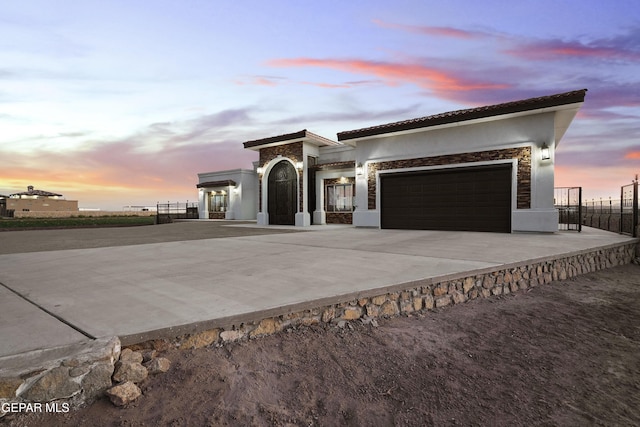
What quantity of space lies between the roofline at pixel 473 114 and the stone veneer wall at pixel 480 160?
52.9 inches

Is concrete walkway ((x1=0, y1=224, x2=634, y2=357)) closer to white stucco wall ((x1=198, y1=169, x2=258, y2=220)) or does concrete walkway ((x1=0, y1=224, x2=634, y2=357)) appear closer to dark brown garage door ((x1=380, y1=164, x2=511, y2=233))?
dark brown garage door ((x1=380, y1=164, x2=511, y2=233))

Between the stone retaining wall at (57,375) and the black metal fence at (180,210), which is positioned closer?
the stone retaining wall at (57,375)

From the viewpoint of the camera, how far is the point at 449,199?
40.3ft

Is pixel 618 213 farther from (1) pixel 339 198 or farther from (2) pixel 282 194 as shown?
(2) pixel 282 194

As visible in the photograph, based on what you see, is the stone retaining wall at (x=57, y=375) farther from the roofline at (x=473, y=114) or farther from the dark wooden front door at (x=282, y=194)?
the dark wooden front door at (x=282, y=194)

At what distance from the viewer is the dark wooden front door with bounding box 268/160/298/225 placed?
1778 cm

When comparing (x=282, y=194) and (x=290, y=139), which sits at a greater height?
(x=290, y=139)

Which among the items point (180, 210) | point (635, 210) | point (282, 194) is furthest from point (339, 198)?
point (180, 210)

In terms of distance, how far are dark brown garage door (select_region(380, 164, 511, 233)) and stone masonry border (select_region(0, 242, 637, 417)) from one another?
5.64 metres

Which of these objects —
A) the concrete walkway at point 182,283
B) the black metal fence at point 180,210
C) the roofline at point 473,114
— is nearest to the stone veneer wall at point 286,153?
the roofline at point 473,114

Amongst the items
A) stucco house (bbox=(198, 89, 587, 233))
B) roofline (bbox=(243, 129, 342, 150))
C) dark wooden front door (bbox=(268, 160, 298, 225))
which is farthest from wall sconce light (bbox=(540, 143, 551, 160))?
dark wooden front door (bbox=(268, 160, 298, 225))

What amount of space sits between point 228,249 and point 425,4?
10.7m

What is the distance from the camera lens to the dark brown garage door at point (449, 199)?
1136cm

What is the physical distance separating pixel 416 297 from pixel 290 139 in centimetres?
1459
